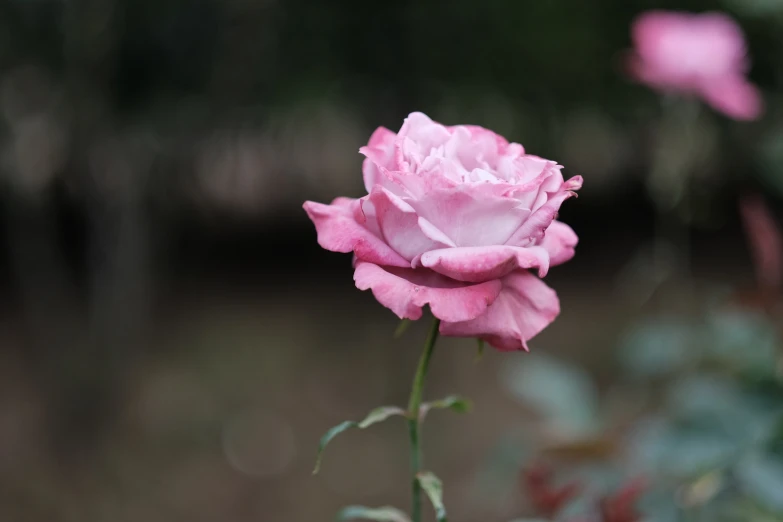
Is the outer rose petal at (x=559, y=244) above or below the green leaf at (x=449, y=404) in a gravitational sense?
above

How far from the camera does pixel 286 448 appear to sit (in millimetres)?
1780

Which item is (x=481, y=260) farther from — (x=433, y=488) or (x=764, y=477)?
(x=764, y=477)

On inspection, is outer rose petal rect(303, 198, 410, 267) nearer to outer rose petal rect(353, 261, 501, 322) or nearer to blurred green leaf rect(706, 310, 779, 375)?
outer rose petal rect(353, 261, 501, 322)

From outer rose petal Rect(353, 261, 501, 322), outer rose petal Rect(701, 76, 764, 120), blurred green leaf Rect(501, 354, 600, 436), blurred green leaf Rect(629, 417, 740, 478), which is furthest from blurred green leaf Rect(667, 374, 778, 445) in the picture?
outer rose petal Rect(353, 261, 501, 322)

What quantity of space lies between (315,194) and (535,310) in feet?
6.28

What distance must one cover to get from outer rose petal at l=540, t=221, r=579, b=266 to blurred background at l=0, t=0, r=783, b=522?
0.81 metres

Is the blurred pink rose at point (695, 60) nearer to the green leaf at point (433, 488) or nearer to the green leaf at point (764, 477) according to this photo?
the green leaf at point (764, 477)

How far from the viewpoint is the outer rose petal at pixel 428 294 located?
337 millimetres

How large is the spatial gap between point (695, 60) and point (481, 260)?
84cm

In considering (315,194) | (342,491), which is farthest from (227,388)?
(315,194)

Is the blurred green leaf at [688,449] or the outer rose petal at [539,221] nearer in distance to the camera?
the outer rose petal at [539,221]

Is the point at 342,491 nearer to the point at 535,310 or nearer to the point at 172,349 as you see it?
the point at 172,349

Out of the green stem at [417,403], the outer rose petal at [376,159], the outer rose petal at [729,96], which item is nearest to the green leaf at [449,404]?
the green stem at [417,403]

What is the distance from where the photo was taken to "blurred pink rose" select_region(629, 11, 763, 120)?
100 centimetres
